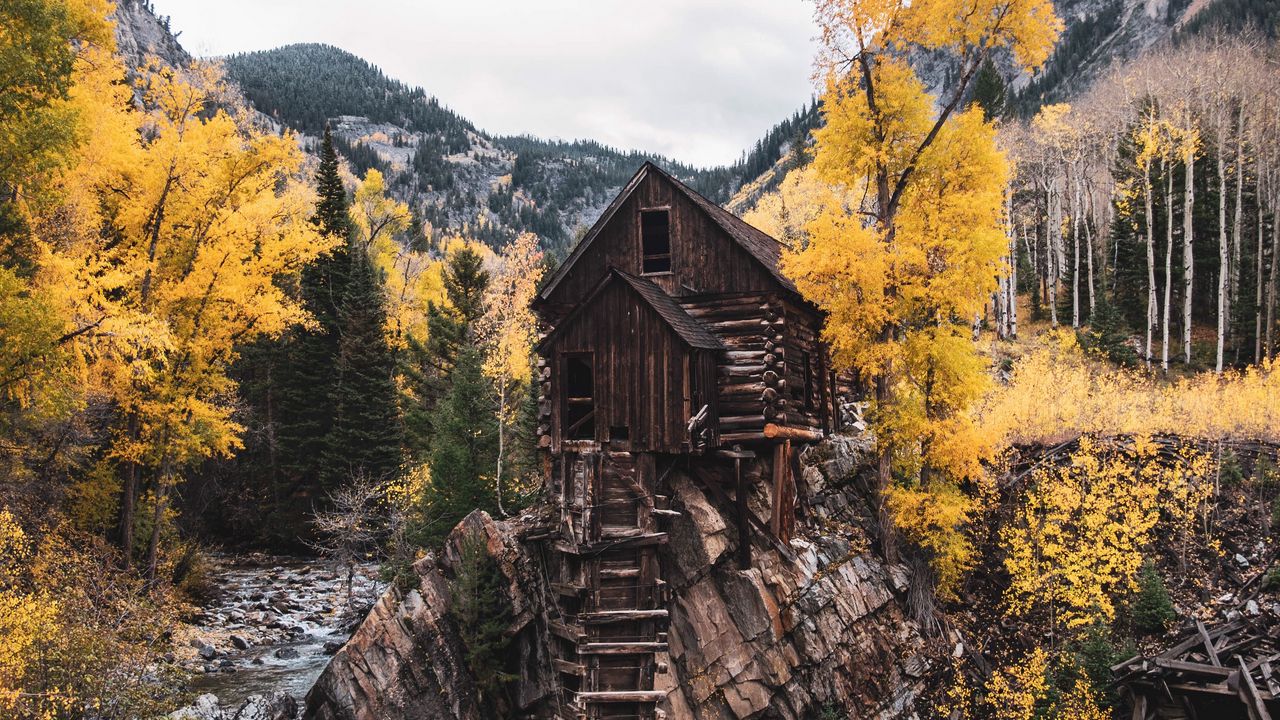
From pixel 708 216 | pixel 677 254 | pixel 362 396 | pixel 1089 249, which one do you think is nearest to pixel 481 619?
pixel 677 254

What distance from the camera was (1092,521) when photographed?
51.0ft

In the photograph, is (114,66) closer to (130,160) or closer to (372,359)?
(130,160)

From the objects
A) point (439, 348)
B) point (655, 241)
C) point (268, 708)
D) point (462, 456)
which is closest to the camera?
point (268, 708)

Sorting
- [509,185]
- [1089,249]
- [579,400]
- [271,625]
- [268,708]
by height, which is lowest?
[271,625]

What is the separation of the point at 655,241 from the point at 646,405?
5184mm

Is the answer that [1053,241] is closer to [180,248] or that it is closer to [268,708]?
[180,248]

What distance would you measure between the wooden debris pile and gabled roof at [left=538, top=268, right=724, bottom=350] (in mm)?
10709

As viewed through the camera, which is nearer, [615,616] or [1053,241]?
[615,616]

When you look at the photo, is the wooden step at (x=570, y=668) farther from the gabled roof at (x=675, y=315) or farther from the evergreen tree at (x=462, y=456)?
the evergreen tree at (x=462, y=456)

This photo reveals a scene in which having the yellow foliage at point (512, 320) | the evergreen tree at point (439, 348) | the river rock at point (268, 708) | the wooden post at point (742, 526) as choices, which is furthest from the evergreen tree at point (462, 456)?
the wooden post at point (742, 526)

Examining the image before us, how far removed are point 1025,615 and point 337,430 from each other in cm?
2830

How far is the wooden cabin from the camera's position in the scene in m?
15.1

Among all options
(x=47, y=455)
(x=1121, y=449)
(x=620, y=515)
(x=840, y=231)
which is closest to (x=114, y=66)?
(x=47, y=455)

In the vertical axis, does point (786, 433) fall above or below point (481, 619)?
above
